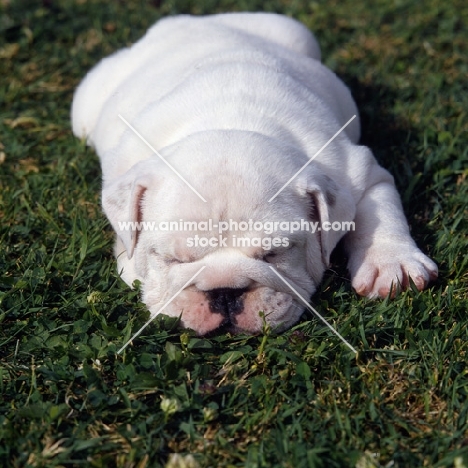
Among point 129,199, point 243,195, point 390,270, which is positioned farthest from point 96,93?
point 390,270

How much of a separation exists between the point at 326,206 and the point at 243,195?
44 centimetres

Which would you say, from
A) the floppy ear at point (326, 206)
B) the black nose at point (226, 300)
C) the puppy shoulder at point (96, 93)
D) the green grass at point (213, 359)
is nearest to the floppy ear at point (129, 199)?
the green grass at point (213, 359)

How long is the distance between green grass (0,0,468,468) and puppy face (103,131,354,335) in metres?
0.13

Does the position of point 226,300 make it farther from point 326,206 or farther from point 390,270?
point 390,270

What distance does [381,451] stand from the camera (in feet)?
9.30

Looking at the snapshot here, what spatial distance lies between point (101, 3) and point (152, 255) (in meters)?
4.43

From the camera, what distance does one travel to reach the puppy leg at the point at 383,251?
3695mm

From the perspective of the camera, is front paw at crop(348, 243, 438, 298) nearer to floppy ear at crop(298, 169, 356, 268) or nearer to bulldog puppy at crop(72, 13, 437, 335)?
bulldog puppy at crop(72, 13, 437, 335)

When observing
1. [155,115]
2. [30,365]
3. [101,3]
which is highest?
[155,115]

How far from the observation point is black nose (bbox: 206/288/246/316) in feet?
10.9

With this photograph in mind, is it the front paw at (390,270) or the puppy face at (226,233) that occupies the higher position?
the puppy face at (226,233)

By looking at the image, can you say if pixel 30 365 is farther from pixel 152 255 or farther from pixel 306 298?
pixel 306 298

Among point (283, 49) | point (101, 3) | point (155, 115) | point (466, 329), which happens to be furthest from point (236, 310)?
point (101, 3)

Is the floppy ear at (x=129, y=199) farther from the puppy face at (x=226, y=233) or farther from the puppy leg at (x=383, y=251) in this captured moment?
the puppy leg at (x=383, y=251)
